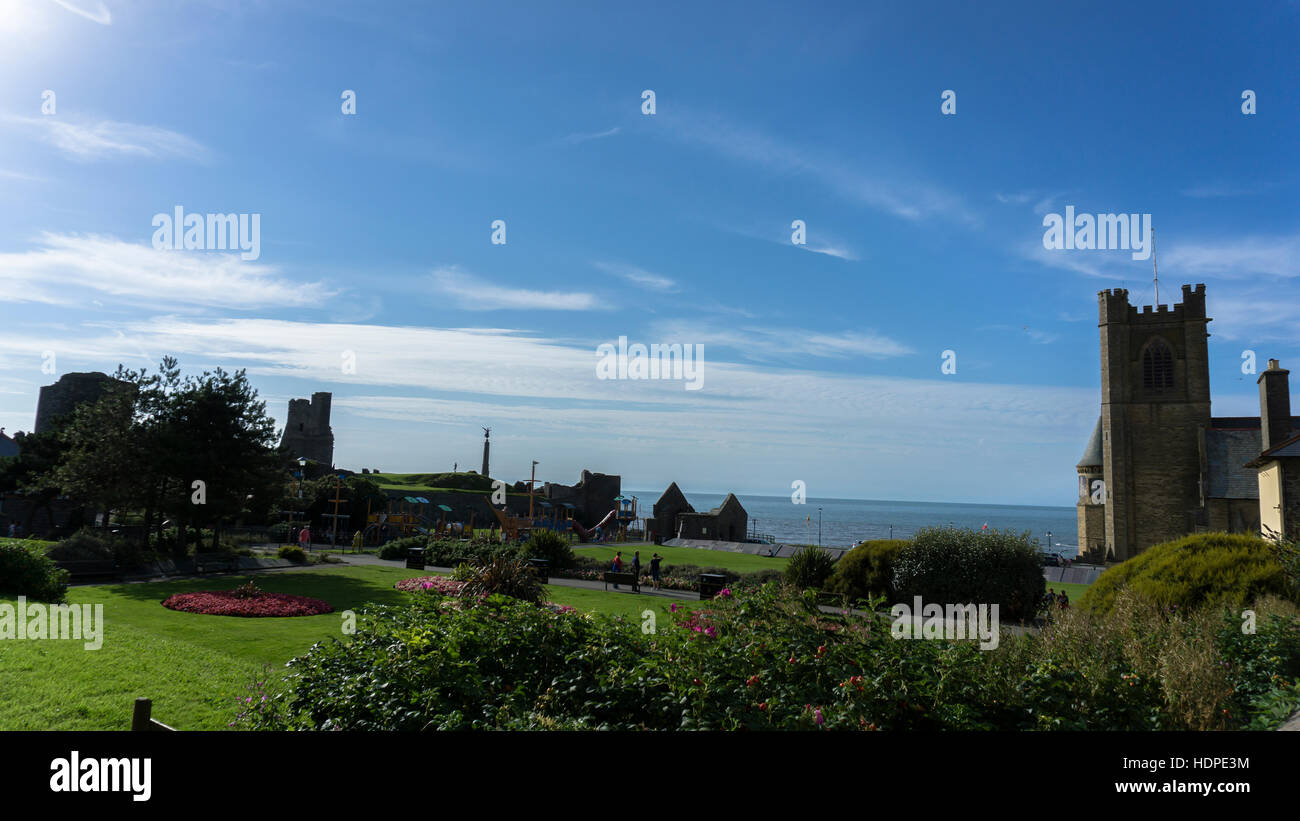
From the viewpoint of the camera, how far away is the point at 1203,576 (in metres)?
12.8

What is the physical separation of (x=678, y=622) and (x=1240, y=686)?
20.0 ft

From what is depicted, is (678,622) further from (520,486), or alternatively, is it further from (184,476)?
(520,486)

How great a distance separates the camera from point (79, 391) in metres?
55.1

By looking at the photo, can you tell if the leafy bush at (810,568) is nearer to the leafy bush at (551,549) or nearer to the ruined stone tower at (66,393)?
the leafy bush at (551,549)

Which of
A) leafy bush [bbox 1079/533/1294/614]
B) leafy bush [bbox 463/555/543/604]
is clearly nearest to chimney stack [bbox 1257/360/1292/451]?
leafy bush [bbox 1079/533/1294/614]

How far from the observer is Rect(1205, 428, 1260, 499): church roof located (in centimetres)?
4478

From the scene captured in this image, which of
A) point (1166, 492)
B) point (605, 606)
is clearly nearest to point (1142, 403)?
point (1166, 492)

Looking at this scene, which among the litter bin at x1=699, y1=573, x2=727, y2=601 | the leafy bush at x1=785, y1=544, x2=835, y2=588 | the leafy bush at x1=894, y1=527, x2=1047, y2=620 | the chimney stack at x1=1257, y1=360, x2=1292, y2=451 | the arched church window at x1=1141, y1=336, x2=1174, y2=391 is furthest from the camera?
the arched church window at x1=1141, y1=336, x2=1174, y2=391

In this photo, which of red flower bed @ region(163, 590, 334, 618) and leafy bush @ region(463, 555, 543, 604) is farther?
leafy bush @ region(463, 555, 543, 604)

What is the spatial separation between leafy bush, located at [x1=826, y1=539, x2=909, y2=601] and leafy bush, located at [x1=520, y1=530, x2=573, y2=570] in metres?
11.7

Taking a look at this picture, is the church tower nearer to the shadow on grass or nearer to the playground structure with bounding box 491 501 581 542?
the playground structure with bounding box 491 501 581 542

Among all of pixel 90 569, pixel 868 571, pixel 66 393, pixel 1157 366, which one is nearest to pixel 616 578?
pixel 868 571

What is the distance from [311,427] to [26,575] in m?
63.5
